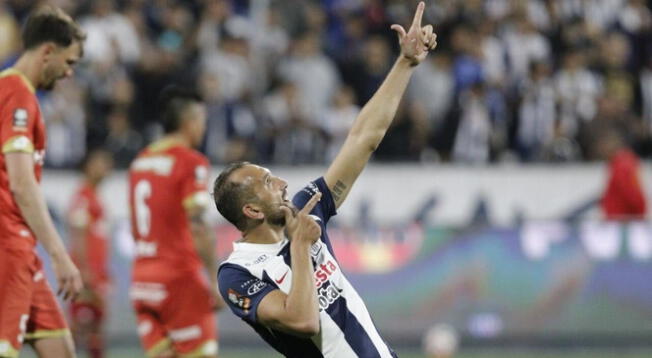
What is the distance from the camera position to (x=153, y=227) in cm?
948

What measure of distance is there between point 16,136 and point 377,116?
73.9 inches

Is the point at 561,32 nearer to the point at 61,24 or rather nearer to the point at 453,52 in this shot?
the point at 453,52

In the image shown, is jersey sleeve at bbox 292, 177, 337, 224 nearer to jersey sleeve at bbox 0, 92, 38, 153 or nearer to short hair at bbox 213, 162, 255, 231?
short hair at bbox 213, 162, 255, 231

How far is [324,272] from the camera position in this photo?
20.2ft

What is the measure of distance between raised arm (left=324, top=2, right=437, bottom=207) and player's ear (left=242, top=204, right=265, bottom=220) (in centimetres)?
59

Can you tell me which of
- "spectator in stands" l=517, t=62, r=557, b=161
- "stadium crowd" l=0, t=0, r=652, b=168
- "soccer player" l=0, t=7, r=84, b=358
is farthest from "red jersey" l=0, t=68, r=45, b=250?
"spectator in stands" l=517, t=62, r=557, b=161

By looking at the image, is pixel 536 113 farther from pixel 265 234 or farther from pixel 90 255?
pixel 265 234

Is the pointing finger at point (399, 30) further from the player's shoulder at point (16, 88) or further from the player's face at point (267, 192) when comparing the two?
the player's shoulder at point (16, 88)

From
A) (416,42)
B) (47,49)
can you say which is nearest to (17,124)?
(47,49)

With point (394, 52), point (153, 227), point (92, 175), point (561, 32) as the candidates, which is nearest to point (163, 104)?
point (153, 227)

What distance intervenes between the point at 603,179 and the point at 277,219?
11.6m

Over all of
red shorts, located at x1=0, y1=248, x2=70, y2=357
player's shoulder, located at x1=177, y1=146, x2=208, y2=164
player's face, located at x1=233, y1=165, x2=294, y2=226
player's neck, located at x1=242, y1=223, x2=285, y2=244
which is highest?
player's shoulder, located at x1=177, y1=146, x2=208, y2=164

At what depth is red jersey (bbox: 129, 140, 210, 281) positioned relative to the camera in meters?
9.45

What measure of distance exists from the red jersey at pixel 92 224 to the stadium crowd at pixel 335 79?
3.30 meters
